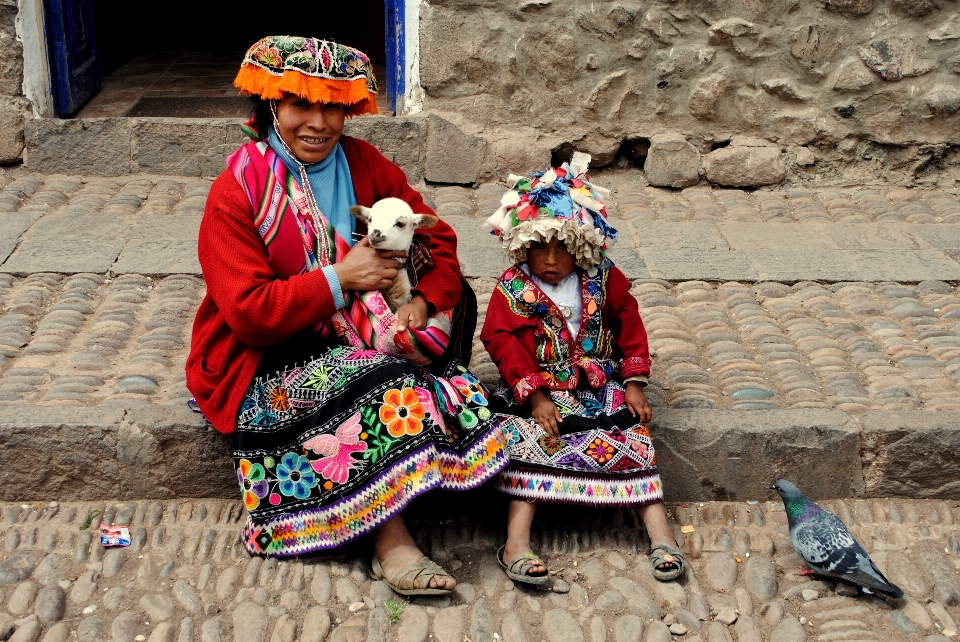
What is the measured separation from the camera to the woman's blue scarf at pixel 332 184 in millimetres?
3336

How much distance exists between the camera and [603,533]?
3.48 m

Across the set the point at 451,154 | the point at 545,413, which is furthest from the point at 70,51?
the point at 545,413

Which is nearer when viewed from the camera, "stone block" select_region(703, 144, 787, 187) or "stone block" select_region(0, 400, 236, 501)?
"stone block" select_region(0, 400, 236, 501)

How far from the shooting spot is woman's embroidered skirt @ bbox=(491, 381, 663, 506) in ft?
10.8

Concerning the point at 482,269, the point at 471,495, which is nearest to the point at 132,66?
the point at 482,269

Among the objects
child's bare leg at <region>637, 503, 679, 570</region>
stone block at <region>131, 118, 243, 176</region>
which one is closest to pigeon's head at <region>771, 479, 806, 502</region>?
child's bare leg at <region>637, 503, 679, 570</region>

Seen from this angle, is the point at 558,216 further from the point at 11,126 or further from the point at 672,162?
the point at 11,126

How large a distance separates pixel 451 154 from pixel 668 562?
3.49 m

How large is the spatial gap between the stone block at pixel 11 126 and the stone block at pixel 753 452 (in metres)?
4.24

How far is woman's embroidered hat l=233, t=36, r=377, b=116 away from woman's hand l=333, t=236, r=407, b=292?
1.50 ft

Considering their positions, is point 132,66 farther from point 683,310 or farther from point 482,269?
point 683,310

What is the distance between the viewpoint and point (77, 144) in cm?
609

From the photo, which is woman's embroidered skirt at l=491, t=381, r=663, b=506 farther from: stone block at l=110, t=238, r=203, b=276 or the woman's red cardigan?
stone block at l=110, t=238, r=203, b=276

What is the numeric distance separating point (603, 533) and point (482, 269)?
185cm
